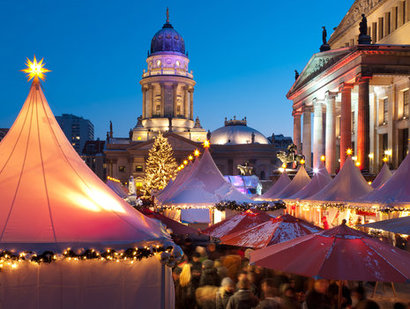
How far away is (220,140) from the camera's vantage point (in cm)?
11012

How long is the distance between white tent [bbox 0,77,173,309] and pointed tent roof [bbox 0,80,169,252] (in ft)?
0.05

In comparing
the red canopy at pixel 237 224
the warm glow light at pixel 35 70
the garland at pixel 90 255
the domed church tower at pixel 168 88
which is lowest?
the red canopy at pixel 237 224

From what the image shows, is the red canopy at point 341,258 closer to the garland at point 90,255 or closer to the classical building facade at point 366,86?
the garland at point 90,255

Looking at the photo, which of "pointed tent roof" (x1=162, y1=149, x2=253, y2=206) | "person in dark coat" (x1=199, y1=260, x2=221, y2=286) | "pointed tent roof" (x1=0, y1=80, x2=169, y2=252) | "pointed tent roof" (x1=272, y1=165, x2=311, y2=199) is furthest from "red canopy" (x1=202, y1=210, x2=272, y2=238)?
"pointed tent roof" (x1=272, y1=165, x2=311, y2=199)

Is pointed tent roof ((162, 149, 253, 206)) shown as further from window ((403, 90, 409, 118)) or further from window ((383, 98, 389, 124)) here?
window ((383, 98, 389, 124))

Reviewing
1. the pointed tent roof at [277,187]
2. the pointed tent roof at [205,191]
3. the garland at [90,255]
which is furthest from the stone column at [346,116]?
the garland at [90,255]

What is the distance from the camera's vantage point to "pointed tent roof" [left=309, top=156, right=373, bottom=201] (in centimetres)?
2180

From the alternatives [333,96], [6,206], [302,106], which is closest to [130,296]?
[6,206]

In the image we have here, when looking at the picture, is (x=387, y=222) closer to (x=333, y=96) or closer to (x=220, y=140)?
(x=333, y=96)

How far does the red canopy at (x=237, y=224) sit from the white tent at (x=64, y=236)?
582cm

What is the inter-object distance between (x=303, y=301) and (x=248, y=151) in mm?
91262

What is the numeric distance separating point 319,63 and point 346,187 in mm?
25668

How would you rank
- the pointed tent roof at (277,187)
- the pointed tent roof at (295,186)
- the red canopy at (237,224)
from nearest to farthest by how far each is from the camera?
1. the red canopy at (237,224)
2. the pointed tent roof at (295,186)
3. the pointed tent roof at (277,187)

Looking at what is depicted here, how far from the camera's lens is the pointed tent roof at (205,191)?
68.1ft
